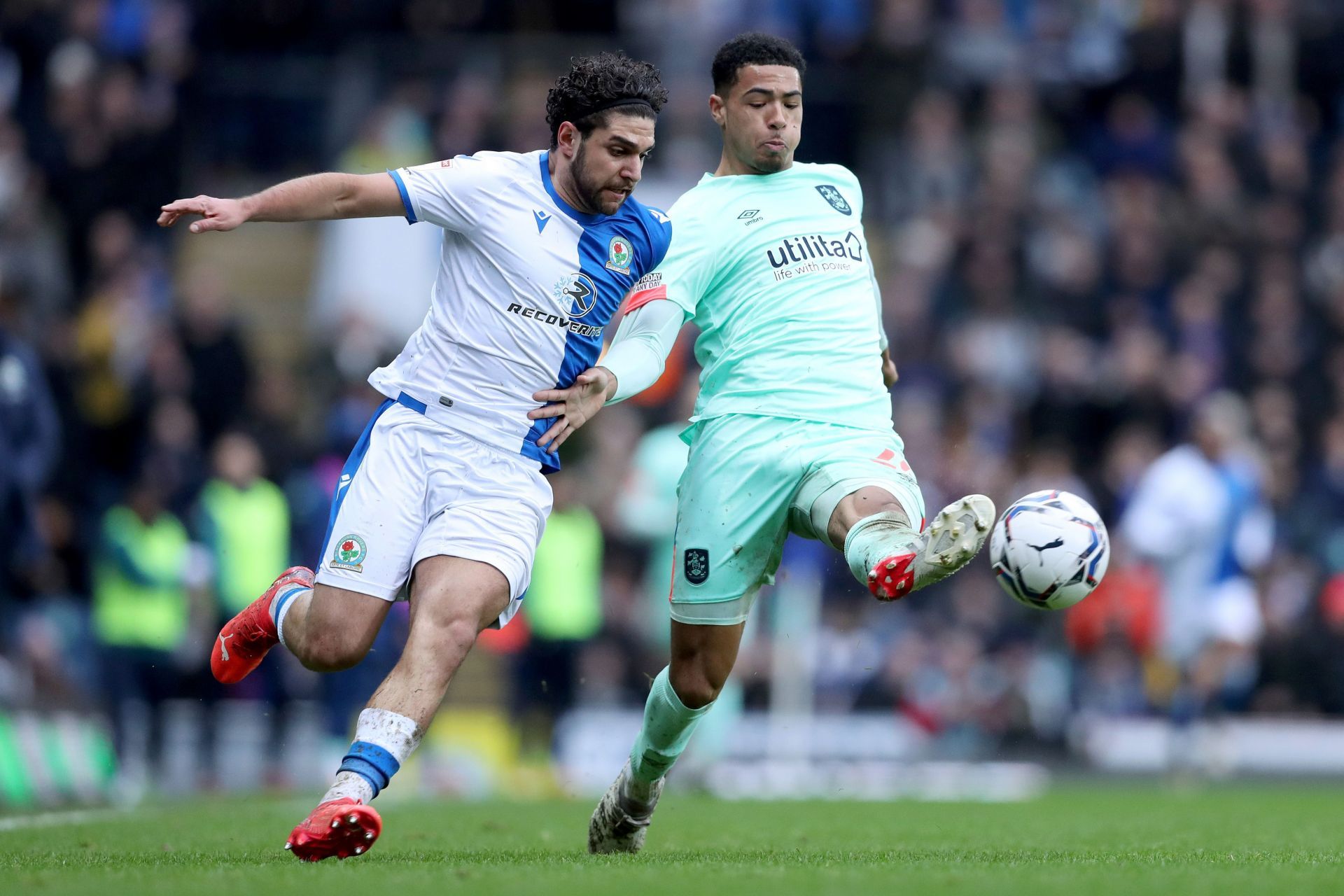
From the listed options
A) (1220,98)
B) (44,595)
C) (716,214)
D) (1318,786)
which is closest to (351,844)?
(716,214)

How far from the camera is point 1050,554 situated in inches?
265

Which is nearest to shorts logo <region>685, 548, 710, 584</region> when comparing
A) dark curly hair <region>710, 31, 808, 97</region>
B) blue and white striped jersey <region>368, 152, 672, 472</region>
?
blue and white striped jersey <region>368, 152, 672, 472</region>

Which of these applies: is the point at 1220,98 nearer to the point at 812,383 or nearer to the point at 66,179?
the point at 66,179

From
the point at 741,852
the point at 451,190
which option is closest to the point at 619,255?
the point at 451,190

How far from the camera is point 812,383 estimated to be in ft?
25.7

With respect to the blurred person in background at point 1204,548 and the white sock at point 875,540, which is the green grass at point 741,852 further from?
the blurred person in background at point 1204,548

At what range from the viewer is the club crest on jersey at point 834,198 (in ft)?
27.0

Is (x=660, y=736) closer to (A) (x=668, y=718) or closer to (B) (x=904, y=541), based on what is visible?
(A) (x=668, y=718)

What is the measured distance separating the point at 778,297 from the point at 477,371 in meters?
1.35

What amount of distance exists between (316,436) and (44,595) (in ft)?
9.39

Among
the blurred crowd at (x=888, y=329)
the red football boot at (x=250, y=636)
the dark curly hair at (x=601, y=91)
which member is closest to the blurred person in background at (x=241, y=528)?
the blurred crowd at (x=888, y=329)

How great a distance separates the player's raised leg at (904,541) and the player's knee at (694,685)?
889 millimetres

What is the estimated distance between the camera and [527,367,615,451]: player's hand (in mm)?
7367

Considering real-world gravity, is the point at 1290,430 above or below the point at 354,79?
below
